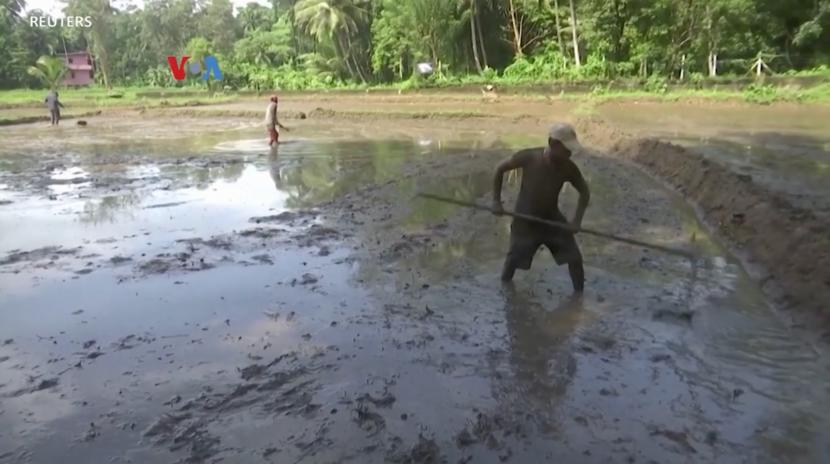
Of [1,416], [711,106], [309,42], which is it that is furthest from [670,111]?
[309,42]

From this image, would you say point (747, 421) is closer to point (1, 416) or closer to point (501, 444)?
point (501, 444)

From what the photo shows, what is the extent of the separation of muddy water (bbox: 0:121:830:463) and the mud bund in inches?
10.7

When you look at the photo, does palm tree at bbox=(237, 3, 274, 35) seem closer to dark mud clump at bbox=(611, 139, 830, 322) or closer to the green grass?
the green grass

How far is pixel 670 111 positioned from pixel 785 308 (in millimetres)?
18690

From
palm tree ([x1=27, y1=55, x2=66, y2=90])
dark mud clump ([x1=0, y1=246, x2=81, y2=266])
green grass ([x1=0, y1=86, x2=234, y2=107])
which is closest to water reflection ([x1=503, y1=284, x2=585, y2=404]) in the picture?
dark mud clump ([x1=0, y1=246, x2=81, y2=266])

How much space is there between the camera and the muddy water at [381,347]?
359 centimetres

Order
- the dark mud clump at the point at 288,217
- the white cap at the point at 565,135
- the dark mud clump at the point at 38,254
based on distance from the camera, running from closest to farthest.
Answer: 1. the white cap at the point at 565,135
2. the dark mud clump at the point at 38,254
3. the dark mud clump at the point at 288,217

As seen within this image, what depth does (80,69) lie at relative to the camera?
2376 inches

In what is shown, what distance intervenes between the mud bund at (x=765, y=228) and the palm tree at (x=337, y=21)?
3322 cm

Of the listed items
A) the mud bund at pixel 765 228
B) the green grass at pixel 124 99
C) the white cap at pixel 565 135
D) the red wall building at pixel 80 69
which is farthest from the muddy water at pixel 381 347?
the red wall building at pixel 80 69

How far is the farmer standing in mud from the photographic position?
5.37 metres

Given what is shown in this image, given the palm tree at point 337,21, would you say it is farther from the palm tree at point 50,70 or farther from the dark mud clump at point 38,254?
the dark mud clump at point 38,254

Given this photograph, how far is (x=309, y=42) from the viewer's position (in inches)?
1901

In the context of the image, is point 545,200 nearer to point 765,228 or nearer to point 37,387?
point 765,228
